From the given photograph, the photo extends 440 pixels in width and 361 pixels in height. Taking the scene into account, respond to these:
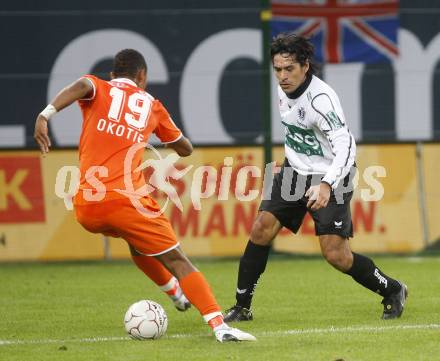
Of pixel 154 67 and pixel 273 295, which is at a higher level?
pixel 154 67

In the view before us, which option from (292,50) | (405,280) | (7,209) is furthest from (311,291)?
(7,209)

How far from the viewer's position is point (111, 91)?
763 cm

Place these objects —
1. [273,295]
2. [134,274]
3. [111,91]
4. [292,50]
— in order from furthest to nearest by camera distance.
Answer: [134,274]
[273,295]
[292,50]
[111,91]

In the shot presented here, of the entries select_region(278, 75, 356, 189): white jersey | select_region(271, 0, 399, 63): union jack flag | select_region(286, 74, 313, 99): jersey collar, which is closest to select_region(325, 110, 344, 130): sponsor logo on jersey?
select_region(278, 75, 356, 189): white jersey

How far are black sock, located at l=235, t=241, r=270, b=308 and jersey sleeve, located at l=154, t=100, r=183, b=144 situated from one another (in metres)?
1.20

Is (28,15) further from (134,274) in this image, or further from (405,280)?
(405,280)

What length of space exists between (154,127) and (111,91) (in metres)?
0.45

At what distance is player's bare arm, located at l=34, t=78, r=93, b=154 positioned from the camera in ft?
23.4

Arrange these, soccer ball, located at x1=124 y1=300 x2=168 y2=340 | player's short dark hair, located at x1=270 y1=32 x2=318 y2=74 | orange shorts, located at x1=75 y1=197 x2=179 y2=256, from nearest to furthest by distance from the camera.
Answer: orange shorts, located at x1=75 y1=197 x2=179 y2=256 < soccer ball, located at x1=124 y1=300 x2=168 y2=340 < player's short dark hair, located at x1=270 y1=32 x2=318 y2=74

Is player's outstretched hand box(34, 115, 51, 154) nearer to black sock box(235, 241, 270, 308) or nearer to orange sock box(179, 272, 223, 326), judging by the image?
orange sock box(179, 272, 223, 326)

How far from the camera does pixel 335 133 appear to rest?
318 inches

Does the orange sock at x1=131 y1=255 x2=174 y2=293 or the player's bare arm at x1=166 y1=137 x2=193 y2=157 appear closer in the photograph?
the player's bare arm at x1=166 y1=137 x2=193 y2=157

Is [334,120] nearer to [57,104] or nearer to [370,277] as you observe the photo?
[370,277]
